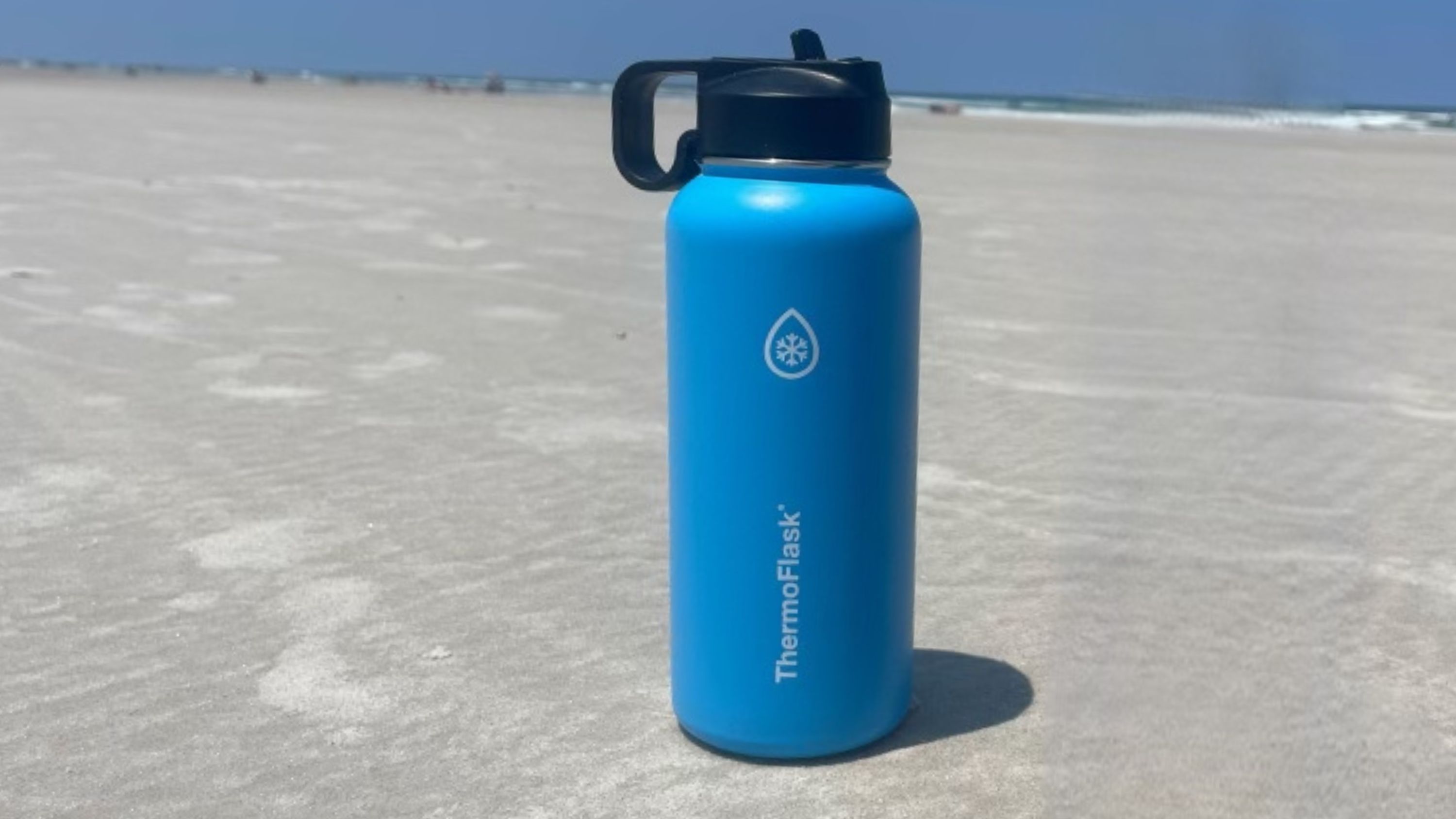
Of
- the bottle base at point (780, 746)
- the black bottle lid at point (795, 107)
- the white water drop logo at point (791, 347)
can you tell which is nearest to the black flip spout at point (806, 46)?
the black bottle lid at point (795, 107)

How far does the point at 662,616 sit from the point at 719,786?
33.9 inches

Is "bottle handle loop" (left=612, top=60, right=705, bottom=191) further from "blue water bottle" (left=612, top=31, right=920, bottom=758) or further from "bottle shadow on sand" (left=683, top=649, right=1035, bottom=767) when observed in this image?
"bottle shadow on sand" (left=683, top=649, right=1035, bottom=767)

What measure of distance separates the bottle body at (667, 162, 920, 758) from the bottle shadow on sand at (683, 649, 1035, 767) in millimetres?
39

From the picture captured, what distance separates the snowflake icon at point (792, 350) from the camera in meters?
2.78

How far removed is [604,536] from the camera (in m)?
4.28

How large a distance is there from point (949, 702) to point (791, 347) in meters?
0.84

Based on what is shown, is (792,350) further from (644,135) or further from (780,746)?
(780,746)

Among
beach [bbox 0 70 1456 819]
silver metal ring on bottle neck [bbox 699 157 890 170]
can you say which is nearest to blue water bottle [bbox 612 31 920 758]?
silver metal ring on bottle neck [bbox 699 157 890 170]

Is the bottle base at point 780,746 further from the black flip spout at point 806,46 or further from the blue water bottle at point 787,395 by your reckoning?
the black flip spout at point 806,46

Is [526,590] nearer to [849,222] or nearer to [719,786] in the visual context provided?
[719,786]

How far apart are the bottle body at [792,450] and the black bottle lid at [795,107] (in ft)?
0.12

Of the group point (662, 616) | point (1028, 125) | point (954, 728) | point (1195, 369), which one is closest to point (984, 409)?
point (1195, 369)

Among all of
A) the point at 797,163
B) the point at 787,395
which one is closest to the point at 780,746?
the point at 787,395

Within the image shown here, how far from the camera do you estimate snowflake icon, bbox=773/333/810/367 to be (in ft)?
9.11
